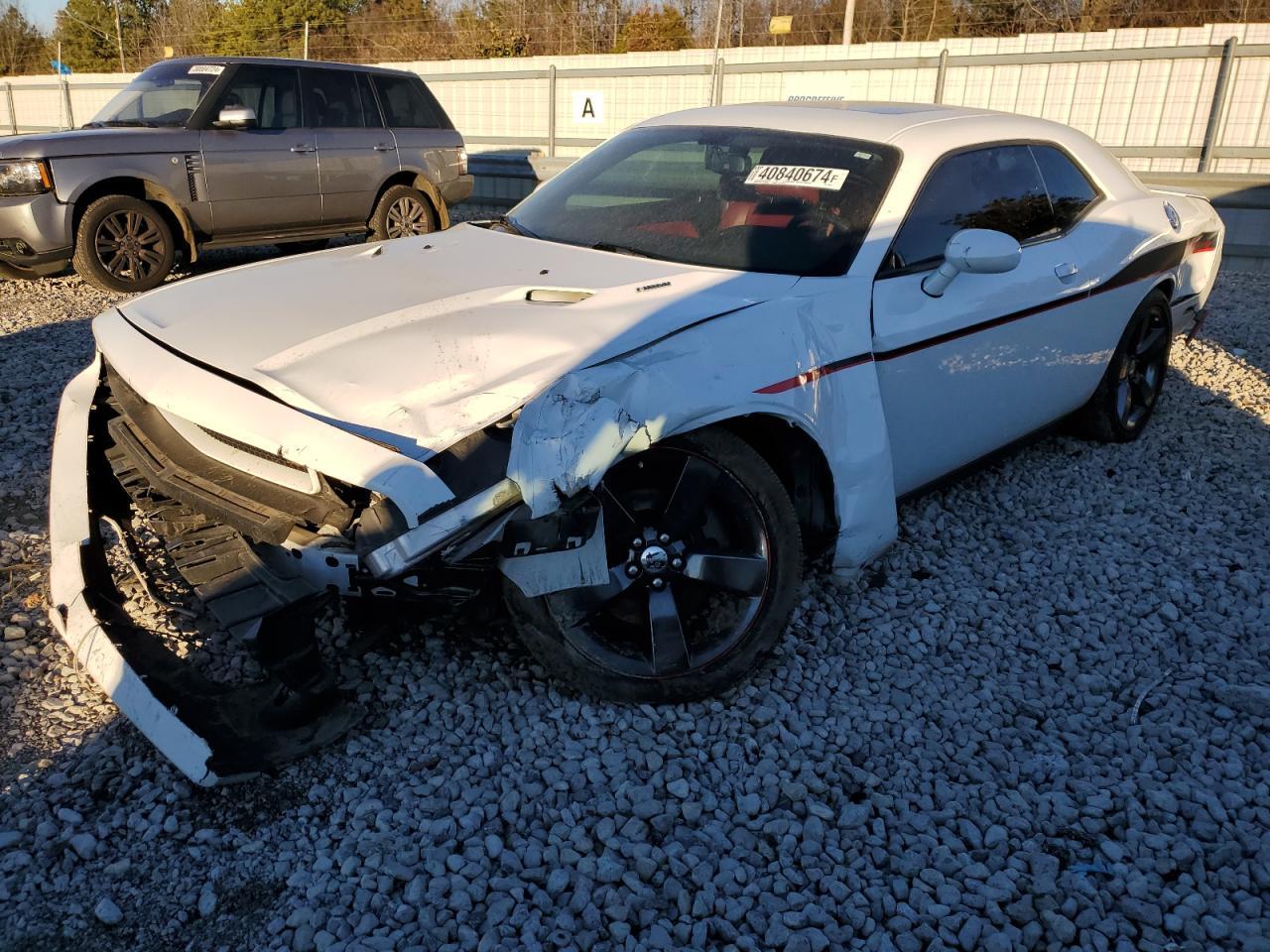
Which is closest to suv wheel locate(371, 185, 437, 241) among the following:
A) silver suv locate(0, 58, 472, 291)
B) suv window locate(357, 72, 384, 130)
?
silver suv locate(0, 58, 472, 291)

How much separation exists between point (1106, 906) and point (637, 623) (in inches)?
52.1

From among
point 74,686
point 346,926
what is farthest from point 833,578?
point 74,686

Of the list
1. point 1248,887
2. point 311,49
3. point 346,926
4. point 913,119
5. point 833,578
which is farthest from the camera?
point 311,49

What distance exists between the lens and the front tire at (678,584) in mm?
2621

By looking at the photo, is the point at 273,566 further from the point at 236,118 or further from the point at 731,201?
the point at 236,118

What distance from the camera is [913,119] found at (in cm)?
367

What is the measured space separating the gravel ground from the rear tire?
56.0 inches

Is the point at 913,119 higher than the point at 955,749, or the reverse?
the point at 913,119

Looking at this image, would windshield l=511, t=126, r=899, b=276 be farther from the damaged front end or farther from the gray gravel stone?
the gray gravel stone

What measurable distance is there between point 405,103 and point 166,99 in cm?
222

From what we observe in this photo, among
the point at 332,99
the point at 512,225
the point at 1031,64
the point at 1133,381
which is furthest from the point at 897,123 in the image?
the point at 1031,64

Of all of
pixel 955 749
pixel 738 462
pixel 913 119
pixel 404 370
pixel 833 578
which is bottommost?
pixel 955 749

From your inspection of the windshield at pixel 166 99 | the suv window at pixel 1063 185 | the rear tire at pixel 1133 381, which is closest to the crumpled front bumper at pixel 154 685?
the suv window at pixel 1063 185

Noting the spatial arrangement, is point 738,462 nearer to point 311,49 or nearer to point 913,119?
point 913,119
